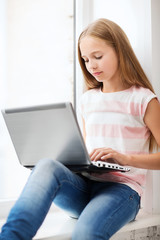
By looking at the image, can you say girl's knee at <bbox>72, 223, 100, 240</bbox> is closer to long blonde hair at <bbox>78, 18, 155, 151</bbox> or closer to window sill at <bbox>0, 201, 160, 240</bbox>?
window sill at <bbox>0, 201, 160, 240</bbox>

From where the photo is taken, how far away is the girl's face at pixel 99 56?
124cm

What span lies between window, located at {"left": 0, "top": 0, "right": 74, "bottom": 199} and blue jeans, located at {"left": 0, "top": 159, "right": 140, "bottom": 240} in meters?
0.44

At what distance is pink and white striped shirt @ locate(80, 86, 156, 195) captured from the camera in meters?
1.19

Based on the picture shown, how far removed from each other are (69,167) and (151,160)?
0.29 meters

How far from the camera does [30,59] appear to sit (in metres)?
1.53

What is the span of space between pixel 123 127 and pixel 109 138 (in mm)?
71

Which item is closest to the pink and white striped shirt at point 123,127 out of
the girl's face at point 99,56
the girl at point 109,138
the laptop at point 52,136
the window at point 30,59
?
the girl at point 109,138

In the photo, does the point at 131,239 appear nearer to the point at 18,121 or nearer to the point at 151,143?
the point at 151,143

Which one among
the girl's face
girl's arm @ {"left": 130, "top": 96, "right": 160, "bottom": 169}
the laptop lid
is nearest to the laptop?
the laptop lid

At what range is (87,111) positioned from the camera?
1.34 meters

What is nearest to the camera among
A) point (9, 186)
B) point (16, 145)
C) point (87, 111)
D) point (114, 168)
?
point (114, 168)

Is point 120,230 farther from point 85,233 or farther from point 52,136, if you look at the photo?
point 52,136

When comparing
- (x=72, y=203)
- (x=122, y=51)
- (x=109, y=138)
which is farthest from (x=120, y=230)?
(x=122, y=51)

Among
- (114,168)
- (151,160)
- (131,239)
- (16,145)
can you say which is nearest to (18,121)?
(16,145)
